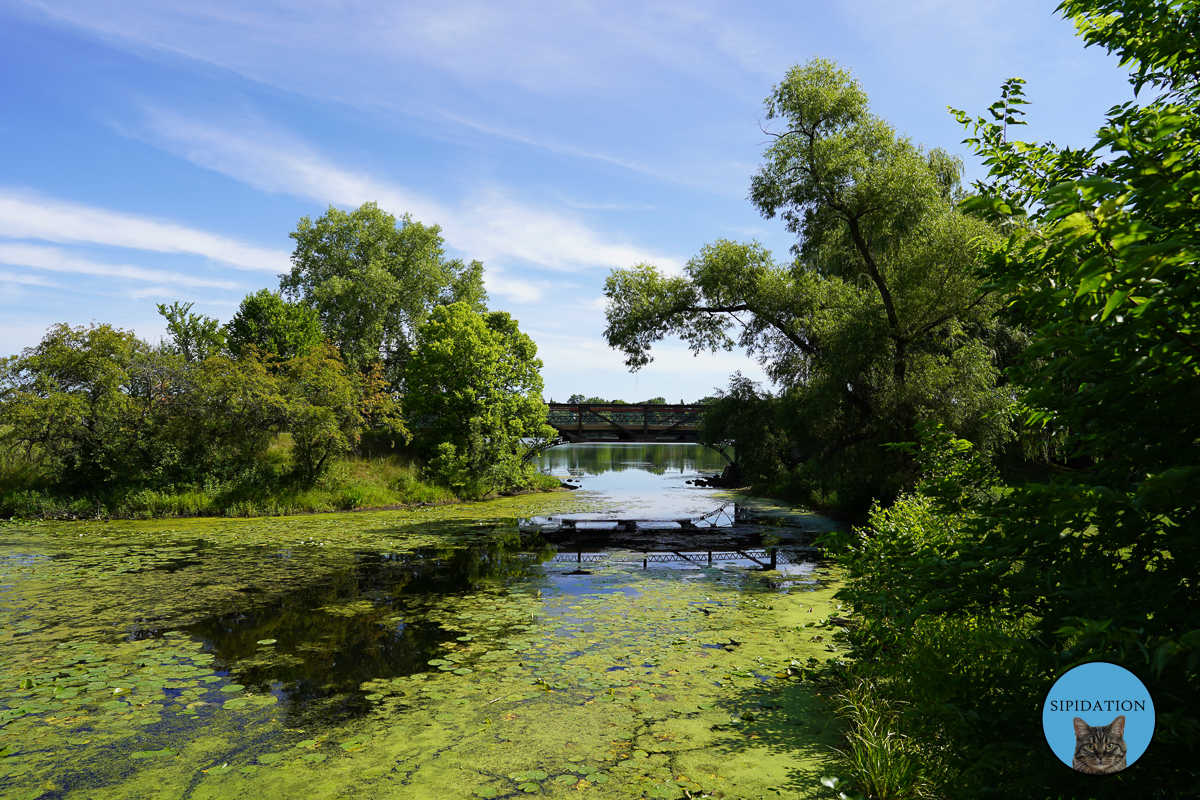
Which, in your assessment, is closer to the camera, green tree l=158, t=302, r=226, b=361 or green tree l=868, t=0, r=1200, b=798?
green tree l=868, t=0, r=1200, b=798

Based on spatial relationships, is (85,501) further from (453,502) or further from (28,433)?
(453,502)

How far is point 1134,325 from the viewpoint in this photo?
2371mm

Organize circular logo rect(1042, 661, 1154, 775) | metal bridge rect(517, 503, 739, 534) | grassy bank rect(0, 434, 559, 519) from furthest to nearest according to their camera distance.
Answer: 1. grassy bank rect(0, 434, 559, 519)
2. metal bridge rect(517, 503, 739, 534)
3. circular logo rect(1042, 661, 1154, 775)

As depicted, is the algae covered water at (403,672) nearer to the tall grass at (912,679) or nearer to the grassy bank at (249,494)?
the tall grass at (912,679)

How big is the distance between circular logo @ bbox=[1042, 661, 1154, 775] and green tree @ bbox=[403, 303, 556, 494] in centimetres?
2599

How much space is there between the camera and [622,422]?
132ft

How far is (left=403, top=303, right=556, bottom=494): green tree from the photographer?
28.7 metres

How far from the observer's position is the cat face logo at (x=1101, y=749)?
2.62 metres

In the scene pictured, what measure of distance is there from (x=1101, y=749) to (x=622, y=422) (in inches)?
1481

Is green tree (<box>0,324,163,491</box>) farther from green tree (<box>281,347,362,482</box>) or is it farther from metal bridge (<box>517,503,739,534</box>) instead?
metal bridge (<box>517,503,739,534</box>)

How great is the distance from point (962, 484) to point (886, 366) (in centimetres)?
1240

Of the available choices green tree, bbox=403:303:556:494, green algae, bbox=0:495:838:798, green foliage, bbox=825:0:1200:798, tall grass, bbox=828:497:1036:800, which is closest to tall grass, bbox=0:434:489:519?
green tree, bbox=403:303:556:494

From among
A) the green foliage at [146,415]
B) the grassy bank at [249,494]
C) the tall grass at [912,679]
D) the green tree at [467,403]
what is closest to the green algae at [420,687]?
the tall grass at [912,679]

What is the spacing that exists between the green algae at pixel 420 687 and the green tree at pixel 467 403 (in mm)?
Result: 15431
